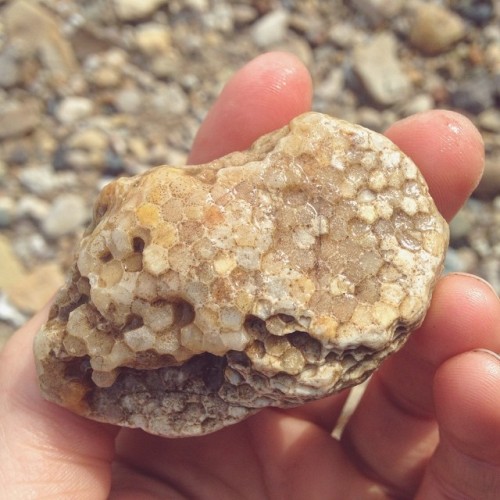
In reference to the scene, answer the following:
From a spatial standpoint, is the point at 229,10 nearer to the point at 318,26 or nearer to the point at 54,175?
the point at 318,26

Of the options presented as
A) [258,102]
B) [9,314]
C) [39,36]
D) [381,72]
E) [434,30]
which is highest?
[258,102]

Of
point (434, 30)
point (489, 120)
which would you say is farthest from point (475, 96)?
point (434, 30)

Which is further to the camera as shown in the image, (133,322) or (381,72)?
(381,72)

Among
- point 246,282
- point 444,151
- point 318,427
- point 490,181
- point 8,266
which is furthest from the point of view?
point 490,181

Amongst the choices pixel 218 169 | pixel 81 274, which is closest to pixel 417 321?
pixel 218 169

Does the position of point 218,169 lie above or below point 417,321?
above

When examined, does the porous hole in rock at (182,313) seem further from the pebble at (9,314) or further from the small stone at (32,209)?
the small stone at (32,209)

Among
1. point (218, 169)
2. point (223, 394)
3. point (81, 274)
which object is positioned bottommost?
point (223, 394)

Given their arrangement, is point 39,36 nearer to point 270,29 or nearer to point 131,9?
point 131,9
